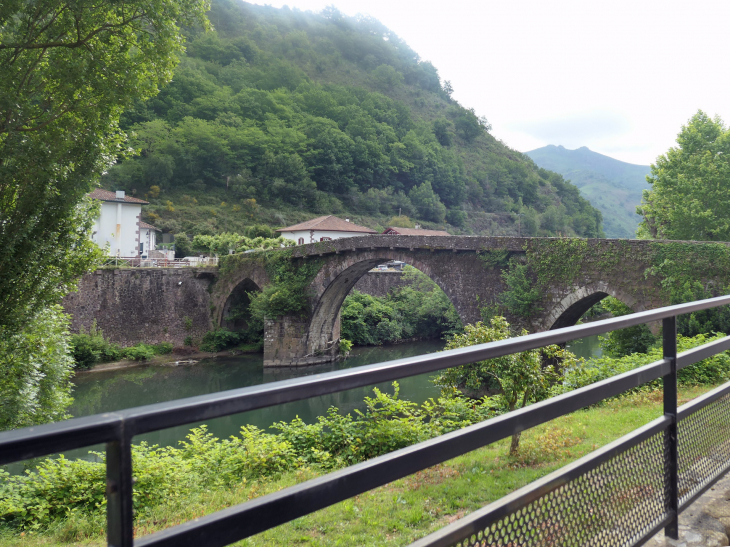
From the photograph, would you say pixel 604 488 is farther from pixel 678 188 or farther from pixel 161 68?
pixel 678 188

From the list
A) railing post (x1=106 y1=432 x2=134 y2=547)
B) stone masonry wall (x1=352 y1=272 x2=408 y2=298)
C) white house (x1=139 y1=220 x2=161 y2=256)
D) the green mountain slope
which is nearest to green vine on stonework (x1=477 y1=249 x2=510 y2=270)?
stone masonry wall (x1=352 y1=272 x2=408 y2=298)

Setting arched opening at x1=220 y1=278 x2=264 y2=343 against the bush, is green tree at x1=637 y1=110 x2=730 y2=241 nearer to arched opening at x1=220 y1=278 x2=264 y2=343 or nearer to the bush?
the bush

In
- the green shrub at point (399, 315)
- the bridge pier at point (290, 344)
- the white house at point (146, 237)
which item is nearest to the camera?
the bridge pier at point (290, 344)

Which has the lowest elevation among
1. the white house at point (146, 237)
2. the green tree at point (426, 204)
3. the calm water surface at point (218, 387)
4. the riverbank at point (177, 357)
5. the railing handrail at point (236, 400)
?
the calm water surface at point (218, 387)

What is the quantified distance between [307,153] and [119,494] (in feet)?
165

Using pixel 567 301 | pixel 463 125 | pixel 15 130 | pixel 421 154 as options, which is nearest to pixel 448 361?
pixel 15 130

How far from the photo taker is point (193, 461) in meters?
6.41

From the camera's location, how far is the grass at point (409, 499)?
2930 mm

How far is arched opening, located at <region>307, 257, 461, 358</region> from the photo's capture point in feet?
80.3

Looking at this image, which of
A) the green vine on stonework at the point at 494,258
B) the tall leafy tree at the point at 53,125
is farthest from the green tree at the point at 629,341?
the tall leafy tree at the point at 53,125

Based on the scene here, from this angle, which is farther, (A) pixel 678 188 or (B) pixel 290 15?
(B) pixel 290 15

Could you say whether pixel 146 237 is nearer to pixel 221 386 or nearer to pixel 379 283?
pixel 379 283

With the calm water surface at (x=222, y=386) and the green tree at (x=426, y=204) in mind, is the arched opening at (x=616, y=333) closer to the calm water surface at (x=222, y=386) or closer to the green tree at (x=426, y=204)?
the calm water surface at (x=222, y=386)

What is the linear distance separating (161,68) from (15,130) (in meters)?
2.18
